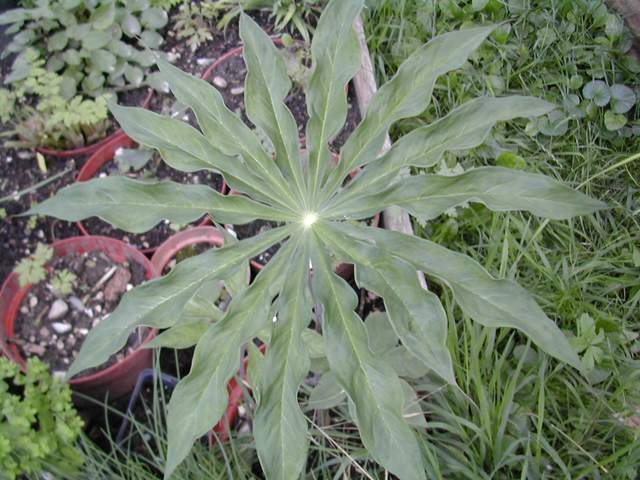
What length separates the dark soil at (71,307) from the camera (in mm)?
1855

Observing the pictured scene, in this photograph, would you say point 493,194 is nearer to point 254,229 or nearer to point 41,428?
point 254,229

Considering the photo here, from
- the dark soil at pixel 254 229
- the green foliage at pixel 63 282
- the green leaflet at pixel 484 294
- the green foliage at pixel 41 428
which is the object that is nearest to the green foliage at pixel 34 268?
the green foliage at pixel 63 282

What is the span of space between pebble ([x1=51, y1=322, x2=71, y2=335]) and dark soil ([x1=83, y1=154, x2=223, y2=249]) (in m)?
0.36

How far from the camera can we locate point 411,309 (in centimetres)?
100

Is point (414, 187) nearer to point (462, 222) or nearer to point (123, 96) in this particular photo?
point (462, 222)

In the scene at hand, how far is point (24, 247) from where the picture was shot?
2.06m

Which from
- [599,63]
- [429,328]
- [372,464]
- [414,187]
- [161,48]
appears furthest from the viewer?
[161,48]

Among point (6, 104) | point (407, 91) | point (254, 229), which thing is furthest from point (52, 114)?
point (407, 91)

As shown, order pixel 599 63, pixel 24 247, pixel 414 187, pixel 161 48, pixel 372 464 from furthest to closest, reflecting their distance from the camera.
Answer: pixel 161 48, pixel 599 63, pixel 24 247, pixel 372 464, pixel 414 187

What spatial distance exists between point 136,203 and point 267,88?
37 centimetres

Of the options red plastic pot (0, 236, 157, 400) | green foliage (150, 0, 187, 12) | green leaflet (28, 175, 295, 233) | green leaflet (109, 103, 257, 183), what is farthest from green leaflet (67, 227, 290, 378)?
green foliage (150, 0, 187, 12)

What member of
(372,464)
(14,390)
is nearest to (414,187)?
(372,464)

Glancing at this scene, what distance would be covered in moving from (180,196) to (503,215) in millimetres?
1208

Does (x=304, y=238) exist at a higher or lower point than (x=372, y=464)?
higher
